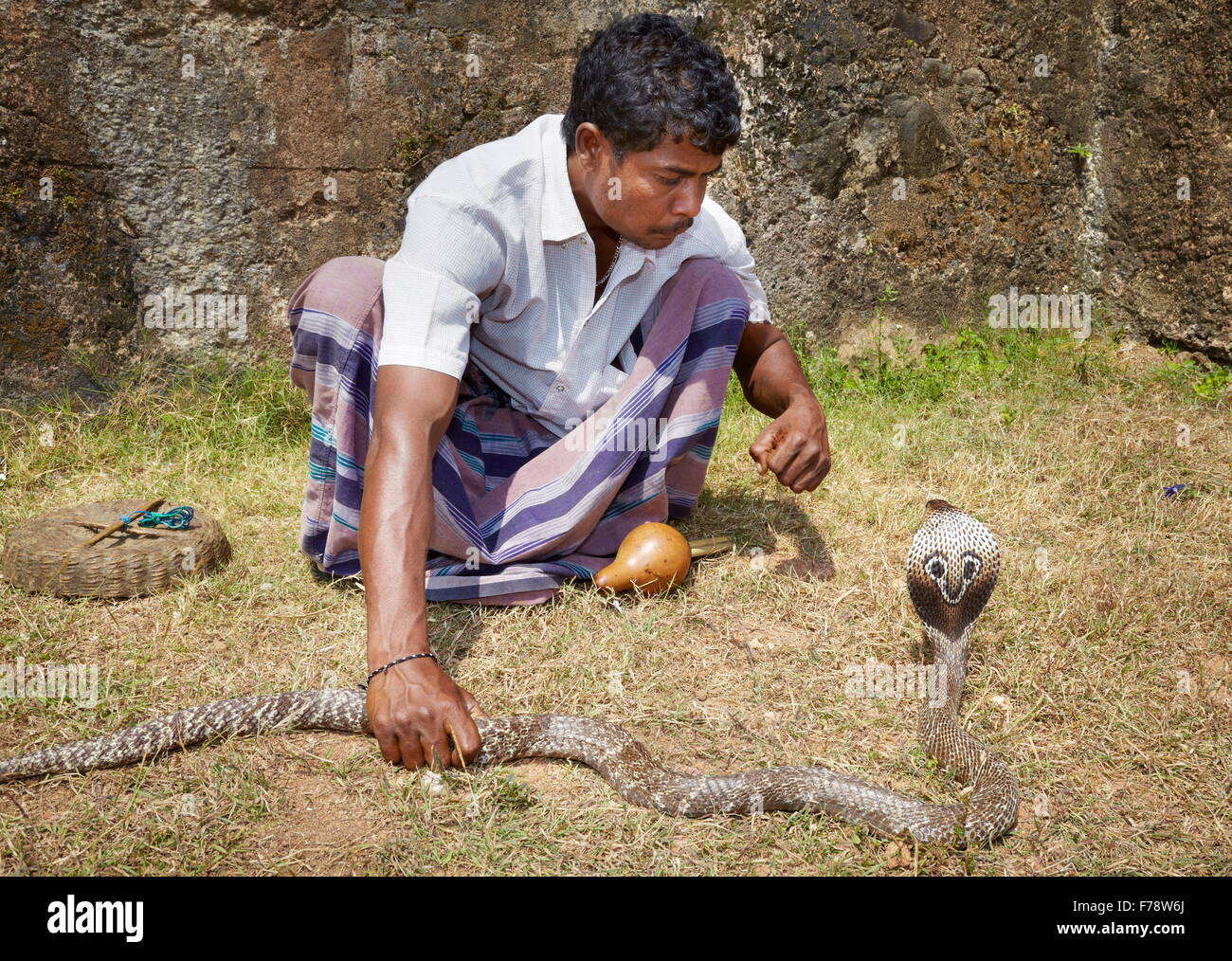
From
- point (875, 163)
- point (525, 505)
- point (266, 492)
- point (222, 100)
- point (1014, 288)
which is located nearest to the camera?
point (525, 505)

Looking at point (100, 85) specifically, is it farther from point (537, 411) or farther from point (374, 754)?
point (374, 754)

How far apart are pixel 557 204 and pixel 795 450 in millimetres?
1046

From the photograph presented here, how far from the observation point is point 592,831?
95.7 inches

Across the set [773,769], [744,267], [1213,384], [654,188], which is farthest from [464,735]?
[1213,384]

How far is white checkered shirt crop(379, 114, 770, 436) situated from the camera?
112 inches

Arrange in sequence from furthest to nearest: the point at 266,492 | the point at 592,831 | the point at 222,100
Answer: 1. the point at 222,100
2. the point at 266,492
3. the point at 592,831

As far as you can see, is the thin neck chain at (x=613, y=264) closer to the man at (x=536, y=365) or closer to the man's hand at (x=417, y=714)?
the man at (x=536, y=365)

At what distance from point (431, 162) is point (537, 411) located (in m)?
2.06

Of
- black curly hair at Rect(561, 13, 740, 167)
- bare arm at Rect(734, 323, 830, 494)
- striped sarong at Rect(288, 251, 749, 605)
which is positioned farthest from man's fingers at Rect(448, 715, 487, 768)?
black curly hair at Rect(561, 13, 740, 167)

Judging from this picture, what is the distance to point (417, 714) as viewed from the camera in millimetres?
2451

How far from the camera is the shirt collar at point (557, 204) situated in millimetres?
3172

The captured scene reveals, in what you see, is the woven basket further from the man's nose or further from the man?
the man's nose

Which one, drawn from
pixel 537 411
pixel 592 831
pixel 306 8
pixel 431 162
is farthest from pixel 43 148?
pixel 592 831

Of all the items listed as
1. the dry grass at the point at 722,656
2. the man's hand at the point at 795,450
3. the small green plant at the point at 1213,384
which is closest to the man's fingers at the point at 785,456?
the man's hand at the point at 795,450
